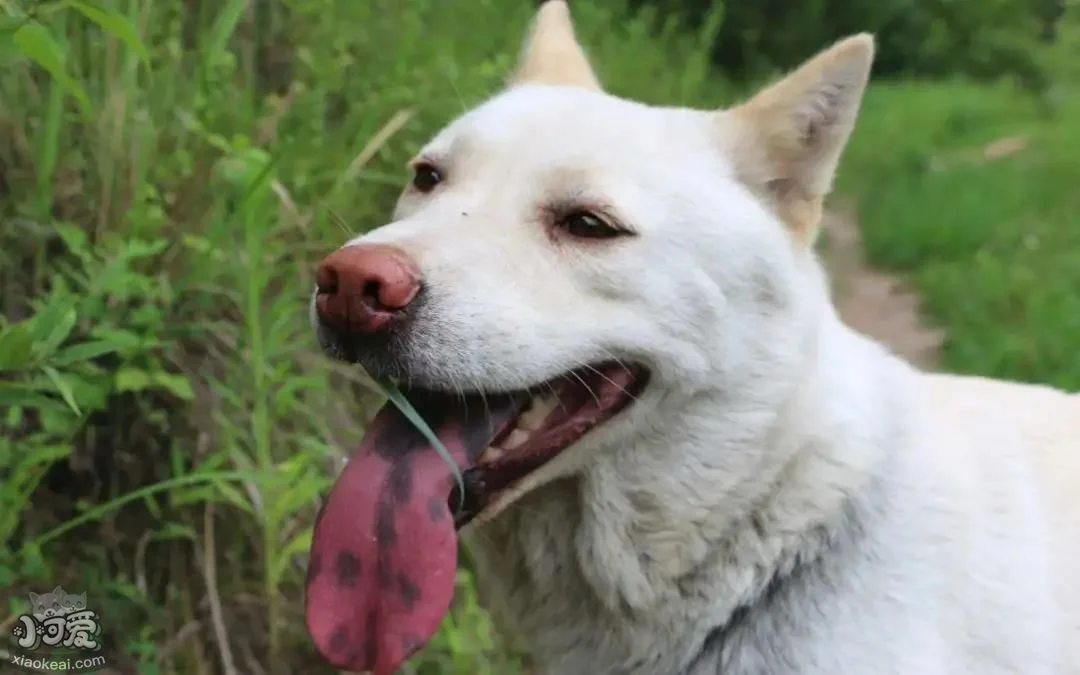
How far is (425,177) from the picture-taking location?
257 cm

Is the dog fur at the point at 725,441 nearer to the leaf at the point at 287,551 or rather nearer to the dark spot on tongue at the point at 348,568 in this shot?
the dark spot on tongue at the point at 348,568

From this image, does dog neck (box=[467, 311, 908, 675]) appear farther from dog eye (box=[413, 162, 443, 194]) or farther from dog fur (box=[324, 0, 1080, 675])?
dog eye (box=[413, 162, 443, 194])

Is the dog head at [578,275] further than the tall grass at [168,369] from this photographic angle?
No

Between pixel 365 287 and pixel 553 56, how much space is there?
1.22m

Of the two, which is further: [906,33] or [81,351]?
[906,33]

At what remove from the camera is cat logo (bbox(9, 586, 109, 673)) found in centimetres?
281

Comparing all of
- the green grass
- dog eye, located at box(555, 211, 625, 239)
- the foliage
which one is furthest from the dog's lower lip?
the foliage

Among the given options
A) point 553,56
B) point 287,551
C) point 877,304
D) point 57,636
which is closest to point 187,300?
point 287,551

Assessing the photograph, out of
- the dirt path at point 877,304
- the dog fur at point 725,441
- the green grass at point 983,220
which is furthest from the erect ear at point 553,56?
the dirt path at point 877,304

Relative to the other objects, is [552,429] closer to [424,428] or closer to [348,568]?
[424,428]

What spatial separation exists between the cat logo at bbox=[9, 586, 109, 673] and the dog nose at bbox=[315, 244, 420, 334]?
139cm

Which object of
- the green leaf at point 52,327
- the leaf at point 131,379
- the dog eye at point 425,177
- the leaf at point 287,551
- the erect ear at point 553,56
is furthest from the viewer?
the leaf at point 287,551

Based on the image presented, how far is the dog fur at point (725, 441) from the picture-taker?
7.32 ft

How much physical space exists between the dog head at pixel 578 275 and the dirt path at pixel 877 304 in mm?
3787
